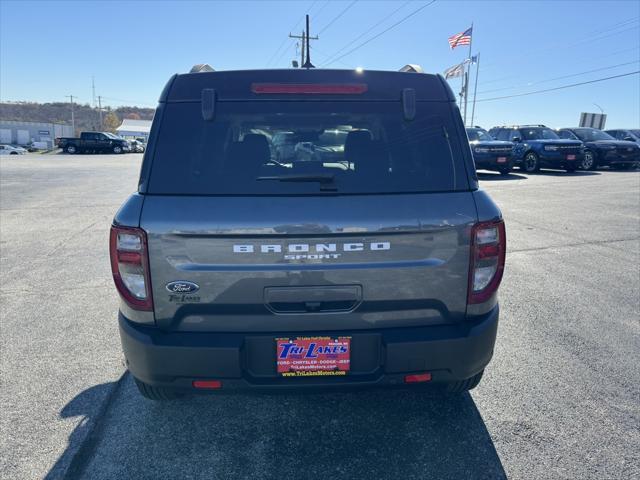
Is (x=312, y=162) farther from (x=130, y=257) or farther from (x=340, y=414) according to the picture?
(x=340, y=414)

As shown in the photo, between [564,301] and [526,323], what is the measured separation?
0.88 meters

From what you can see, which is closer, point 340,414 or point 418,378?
point 418,378

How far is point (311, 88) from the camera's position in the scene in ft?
7.86

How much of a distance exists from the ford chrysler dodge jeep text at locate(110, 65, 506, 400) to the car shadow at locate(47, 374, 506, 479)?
460 millimetres

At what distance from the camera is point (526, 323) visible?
4.26m

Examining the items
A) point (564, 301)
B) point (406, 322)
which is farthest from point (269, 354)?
point (564, 301)

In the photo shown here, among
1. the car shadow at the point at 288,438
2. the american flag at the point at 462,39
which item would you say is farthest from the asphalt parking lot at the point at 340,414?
the american flag at the point at 462,39

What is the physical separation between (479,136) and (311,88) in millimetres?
17739

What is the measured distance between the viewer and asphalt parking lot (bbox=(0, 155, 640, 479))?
2412 mm

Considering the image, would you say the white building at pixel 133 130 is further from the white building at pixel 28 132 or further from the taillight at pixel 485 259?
the taillight at pixel 485 259

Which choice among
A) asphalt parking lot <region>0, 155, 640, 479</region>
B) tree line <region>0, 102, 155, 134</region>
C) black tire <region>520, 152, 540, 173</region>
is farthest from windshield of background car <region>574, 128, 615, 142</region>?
tree line <region>0, 102, 155, 134</region>

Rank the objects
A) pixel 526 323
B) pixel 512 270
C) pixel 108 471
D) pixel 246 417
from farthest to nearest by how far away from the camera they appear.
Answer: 1. pixel 512 270
2. pixel 526 323
3. pixel 246 417
4. pixel 108 471

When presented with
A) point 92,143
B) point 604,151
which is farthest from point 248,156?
point 92,143

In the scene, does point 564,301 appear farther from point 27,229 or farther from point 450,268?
point 27,229
